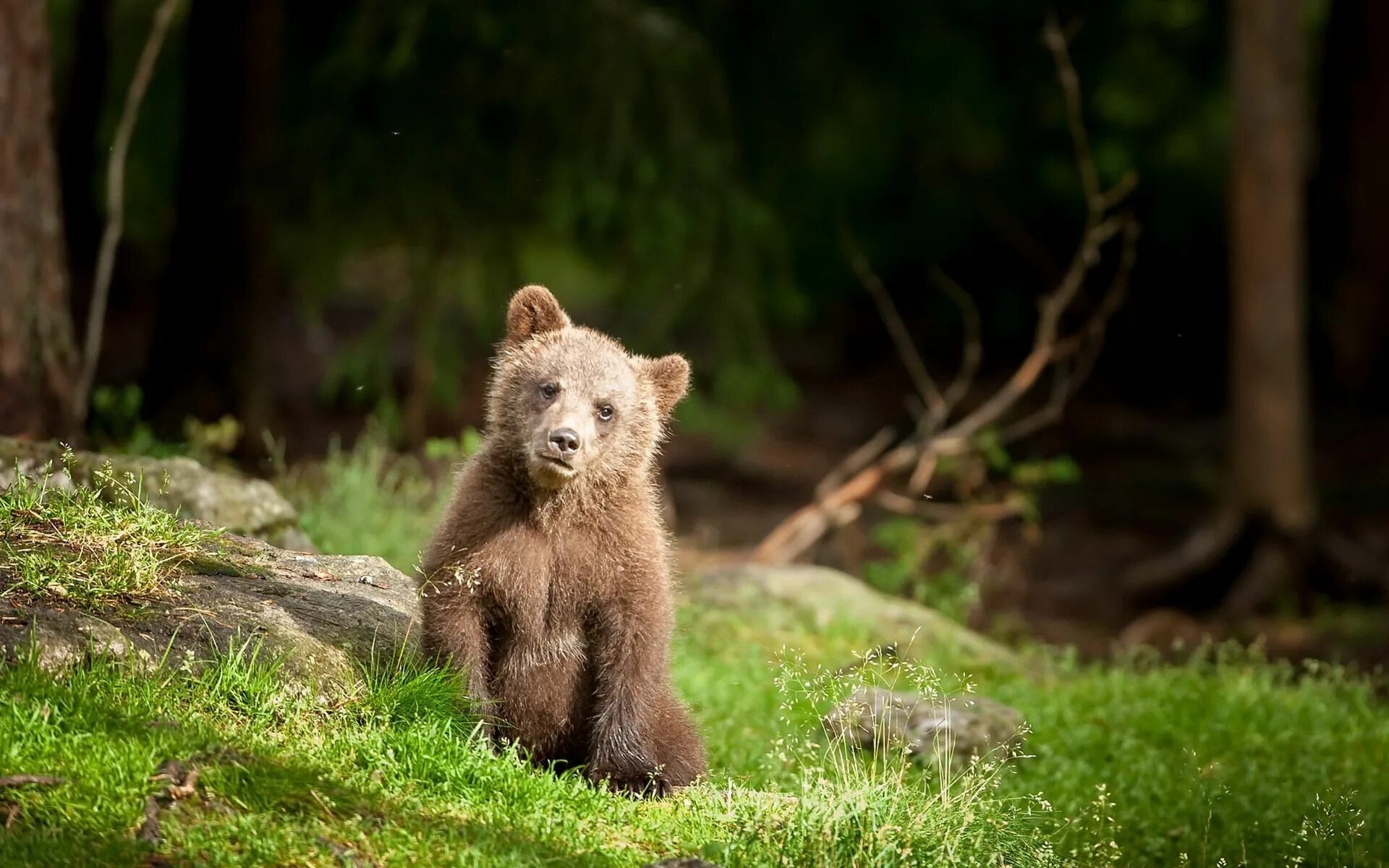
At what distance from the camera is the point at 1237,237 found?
12.9 m

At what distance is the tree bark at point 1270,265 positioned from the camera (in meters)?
12.5

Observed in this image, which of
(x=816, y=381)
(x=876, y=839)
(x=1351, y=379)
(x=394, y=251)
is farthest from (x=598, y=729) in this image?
(x=816, y=381)

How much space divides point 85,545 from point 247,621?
0.55 metres

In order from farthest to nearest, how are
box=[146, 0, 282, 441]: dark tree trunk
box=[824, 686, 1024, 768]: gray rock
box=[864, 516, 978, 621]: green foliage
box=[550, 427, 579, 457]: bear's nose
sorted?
1. box=[146, 0, 282, 441]: dark tree trunk
2. box=[864, 516, 978, 621]: green foliage
3. box=[824, 686, 1024, 768]: gray rock
4. box=[550, 427, 579, 457]: bear's nose

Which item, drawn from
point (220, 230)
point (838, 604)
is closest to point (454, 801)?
point (838, 604)

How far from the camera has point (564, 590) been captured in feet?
16.5

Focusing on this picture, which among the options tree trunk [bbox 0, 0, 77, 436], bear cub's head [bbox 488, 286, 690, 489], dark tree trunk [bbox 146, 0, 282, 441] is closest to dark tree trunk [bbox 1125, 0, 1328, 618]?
dark tree trunk [bbox 146, 0, 282, 441]

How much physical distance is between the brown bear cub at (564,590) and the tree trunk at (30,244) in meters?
3.50

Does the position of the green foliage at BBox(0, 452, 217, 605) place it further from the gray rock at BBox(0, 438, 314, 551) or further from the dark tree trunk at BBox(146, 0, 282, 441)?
the dark tree trunk at BBox(146, 0, 282, 441)

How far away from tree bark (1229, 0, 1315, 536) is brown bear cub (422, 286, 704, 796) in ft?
28.6

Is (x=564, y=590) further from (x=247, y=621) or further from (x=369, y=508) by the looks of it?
(x=369, y=508)

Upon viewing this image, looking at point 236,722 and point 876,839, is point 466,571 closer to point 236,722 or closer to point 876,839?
point 236,722

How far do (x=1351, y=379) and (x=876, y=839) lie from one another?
14.6 meters

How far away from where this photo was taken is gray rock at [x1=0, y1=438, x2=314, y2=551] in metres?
6.48
